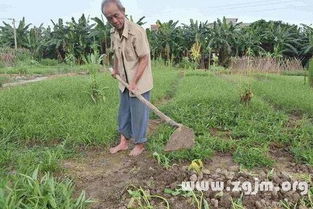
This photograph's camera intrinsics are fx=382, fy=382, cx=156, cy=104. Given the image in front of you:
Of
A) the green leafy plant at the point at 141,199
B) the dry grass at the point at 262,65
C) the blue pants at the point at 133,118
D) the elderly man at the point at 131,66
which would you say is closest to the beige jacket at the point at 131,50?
the elderly man at the point at 131,66

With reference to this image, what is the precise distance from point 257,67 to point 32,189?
518 inches

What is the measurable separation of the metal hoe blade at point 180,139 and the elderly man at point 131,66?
481 millimetres

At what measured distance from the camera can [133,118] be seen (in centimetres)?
396

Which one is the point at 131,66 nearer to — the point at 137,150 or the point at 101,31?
the point at 137,150

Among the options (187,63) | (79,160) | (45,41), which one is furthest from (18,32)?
(79,160)

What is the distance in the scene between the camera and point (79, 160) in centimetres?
392

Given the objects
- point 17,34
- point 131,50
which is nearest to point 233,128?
point 131,50

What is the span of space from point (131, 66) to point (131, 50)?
6.4 inches

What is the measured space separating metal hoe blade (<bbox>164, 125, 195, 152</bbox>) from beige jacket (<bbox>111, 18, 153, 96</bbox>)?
1.88 feet

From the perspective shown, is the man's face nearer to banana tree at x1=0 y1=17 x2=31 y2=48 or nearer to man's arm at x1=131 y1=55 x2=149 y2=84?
man's arm at x1=131 y1=55 x2=149 y2=84

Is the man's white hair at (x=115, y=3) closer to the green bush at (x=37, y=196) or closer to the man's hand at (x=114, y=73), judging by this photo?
the man's hand at (x=114, y=73)

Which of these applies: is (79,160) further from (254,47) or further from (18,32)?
(18,32)

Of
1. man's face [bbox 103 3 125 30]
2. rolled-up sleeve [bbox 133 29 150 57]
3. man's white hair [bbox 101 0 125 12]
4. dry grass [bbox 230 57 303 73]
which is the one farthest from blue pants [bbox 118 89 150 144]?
dry grass [bbox 230 57 303 73]

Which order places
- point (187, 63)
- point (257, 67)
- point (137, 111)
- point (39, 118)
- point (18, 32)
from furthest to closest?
1. point (18, 32)
2. point (187, 63)
3. point (257, 67)
4. point (39, 118)
5. point (137, 111)
